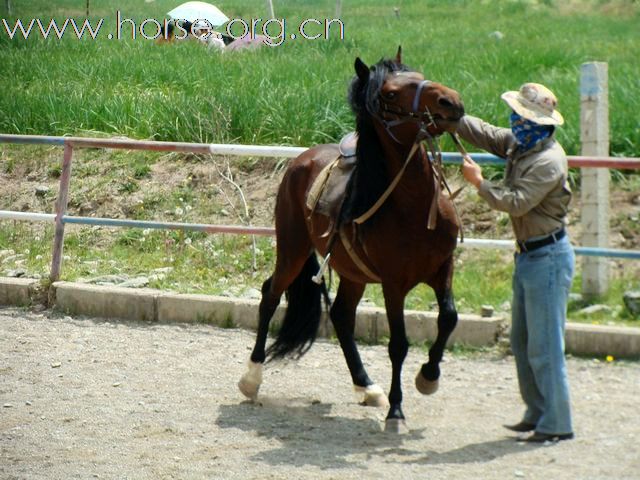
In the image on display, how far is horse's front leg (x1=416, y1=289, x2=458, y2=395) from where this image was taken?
6.36 meters

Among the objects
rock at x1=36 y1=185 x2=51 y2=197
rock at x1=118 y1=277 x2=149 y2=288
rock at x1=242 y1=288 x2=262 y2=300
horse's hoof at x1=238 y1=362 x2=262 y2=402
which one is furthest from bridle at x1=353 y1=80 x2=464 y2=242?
rock at x1=36 y1=185 x2=51 y2=197

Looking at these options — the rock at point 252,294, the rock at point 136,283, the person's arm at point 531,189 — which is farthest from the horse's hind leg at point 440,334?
the rock at point 136,283

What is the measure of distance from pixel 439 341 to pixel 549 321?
767 millimetres

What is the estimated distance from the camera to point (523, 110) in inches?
226

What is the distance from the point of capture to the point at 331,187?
678 cm

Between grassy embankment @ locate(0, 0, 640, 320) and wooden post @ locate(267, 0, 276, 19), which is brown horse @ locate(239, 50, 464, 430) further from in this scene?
wooden post @ locate(267, 0, 276, 19)

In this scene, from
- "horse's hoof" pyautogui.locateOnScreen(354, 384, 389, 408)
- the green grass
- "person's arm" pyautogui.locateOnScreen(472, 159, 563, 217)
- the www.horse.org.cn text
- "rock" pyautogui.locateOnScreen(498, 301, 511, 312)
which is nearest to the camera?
"person's arm" pyautogui.locateOnScreen(472, 159, 563, 217)

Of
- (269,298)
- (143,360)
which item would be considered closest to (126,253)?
(143,360)

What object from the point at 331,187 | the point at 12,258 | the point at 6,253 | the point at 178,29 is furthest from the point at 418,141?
the point at 178,29

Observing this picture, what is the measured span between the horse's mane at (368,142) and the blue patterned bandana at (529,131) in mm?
759

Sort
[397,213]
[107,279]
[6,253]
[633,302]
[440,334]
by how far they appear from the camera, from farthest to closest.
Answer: [6,253], [107,279], [633,302], [440,334], [397,213]

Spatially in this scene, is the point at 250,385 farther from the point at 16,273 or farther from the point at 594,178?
the point at 16,273

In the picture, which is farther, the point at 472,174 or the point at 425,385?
the point at 425,385

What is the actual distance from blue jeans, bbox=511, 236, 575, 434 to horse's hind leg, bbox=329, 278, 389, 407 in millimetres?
1348
